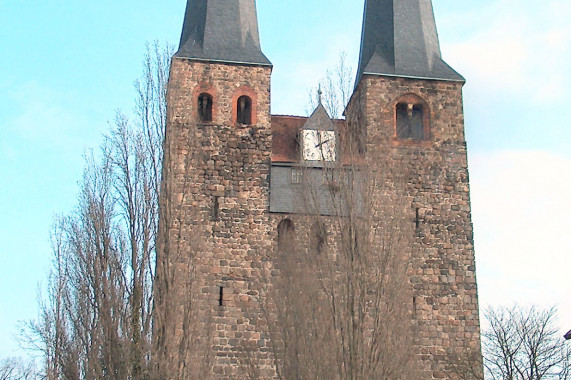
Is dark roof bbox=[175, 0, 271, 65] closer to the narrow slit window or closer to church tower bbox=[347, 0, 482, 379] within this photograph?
church tower bbox=[347, 0, 482, 379]

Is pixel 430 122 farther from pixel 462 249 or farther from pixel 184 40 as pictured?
pixel 184 40

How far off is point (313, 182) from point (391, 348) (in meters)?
3.97

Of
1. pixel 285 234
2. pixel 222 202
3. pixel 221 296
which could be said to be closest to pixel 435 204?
pixel 285 234

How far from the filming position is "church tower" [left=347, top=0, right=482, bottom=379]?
19.6 m

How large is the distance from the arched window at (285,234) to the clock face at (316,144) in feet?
5.24

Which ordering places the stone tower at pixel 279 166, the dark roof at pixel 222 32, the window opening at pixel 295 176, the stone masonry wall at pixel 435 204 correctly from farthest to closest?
1. the dark roof at pixel 222 32
2. the window opening at pixel 295 176
3. the stone masonry wall at pixel 435 204
4. the stone tower at pixel 279 166

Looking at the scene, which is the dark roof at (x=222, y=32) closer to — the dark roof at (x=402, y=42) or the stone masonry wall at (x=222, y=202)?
the stone masonry wall at (x=222, y=202)

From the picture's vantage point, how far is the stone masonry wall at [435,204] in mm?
19578

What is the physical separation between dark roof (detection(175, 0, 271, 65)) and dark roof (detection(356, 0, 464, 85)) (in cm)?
293

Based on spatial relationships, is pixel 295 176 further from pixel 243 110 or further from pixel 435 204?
pixel 435 204

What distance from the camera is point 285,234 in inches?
782

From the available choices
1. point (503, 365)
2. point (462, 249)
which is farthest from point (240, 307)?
point (503, 365)

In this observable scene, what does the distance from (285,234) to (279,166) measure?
5.85 feet

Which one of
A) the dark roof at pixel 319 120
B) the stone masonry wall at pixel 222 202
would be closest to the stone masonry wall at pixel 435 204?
the dark roof at pixel 319 120
